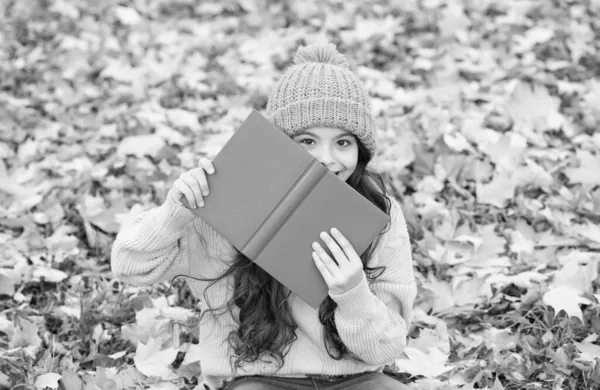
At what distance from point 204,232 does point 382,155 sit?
→ 1.35 m

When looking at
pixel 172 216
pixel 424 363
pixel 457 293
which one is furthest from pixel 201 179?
pixel 457 293

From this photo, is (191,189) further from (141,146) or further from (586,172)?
(586,172)

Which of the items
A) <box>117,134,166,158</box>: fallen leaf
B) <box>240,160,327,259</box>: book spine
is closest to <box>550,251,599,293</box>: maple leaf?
<box>240,160,327,259</box>: book spine

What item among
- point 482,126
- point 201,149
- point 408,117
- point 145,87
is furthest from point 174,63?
point 482,126

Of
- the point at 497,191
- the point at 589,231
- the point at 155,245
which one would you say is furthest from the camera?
the point at 497,191

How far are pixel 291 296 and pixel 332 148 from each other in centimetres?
38

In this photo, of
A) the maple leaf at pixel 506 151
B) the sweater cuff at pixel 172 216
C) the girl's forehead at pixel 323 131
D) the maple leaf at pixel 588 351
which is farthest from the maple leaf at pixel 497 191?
the sweater cuff at pixel 172 216

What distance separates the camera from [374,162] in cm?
295

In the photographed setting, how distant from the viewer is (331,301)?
181 centimetres

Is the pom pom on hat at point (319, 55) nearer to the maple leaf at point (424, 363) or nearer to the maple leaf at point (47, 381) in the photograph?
the maple leaf at point (424, 363)

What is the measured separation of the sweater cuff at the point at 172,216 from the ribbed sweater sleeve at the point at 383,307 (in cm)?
37

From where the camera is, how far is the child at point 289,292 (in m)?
1.72

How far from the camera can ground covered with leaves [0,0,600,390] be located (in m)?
2.11

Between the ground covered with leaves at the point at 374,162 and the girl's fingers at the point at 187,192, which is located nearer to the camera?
the girl's fingers at the point at 187,192
